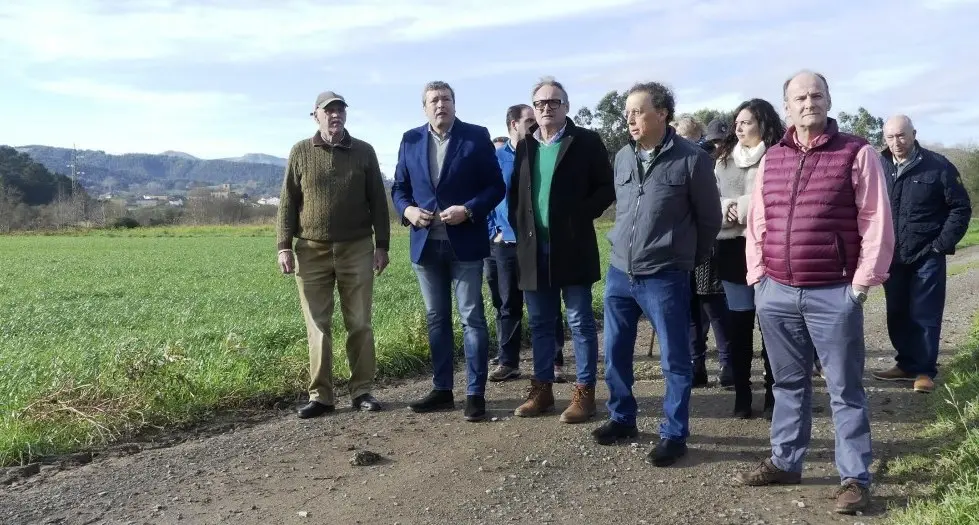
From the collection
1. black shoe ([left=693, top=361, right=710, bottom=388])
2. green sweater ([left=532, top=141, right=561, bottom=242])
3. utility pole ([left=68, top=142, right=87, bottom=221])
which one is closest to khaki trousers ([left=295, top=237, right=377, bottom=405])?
green sweater ([left=532, top=141, right=561, bottom=242])

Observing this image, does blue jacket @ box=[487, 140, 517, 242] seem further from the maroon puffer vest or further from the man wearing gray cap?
the maroon puffer vest

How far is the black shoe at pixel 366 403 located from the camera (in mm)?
5949

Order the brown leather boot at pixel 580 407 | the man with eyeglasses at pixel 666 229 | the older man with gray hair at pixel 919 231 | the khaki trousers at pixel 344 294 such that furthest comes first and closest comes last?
1. the older man with gray hair at pixel 919 231
2. the khaki trousers at pixel 344 294
3. the brown leather boot at pixel 580 407
4. the man with eyeglasses at pixel 666 229

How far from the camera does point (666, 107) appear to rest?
4.82 m

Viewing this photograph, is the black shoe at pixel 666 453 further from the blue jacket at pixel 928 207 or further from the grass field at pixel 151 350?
the blue jacket at pixel 928 207

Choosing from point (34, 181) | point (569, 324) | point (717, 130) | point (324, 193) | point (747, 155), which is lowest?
point (569, 324)

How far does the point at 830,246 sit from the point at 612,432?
184cm

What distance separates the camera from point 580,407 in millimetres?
5488

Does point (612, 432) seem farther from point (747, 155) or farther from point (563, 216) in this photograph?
point (747, 155)

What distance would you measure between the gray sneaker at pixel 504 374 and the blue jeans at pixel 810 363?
9.94ft

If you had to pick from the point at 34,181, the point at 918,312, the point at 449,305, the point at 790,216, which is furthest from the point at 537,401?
the point at 34,181

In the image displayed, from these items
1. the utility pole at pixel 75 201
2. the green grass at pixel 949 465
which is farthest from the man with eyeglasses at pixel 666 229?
the utility pole at pixel 75 201

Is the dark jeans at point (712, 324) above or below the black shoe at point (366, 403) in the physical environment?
above

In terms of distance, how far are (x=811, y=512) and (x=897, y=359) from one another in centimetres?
358
